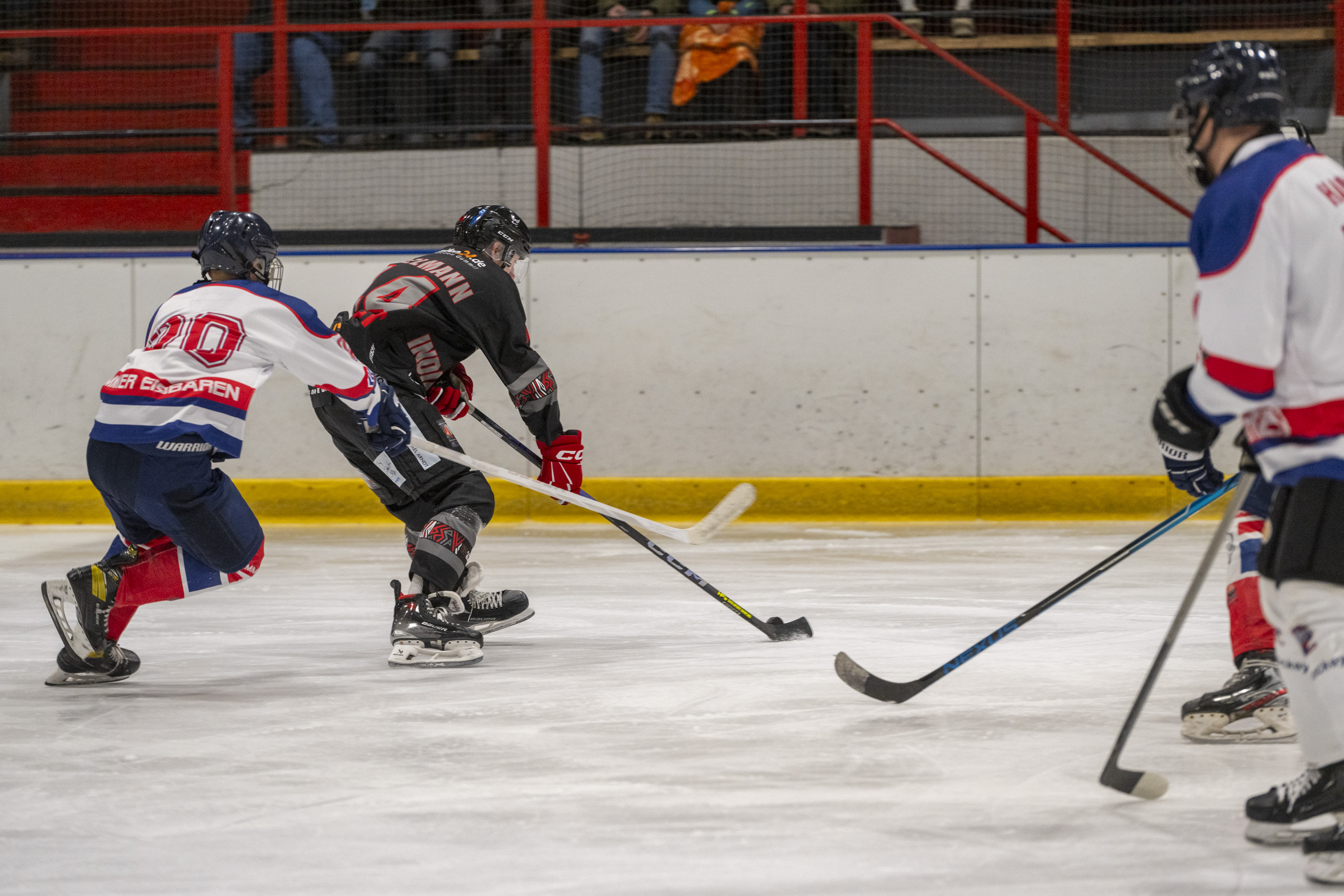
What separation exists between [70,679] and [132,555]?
32cm

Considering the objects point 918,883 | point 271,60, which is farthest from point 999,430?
point 918,883

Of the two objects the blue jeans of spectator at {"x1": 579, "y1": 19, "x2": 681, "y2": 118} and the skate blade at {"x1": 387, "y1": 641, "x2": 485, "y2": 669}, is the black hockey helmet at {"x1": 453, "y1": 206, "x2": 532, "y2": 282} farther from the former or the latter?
the blue jeans of spectator at {"x1": 579, "y1": 19, "x2": 681, "y2": 118}

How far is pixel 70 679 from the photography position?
10.6ft

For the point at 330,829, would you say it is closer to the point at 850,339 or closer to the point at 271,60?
the point at 850,339

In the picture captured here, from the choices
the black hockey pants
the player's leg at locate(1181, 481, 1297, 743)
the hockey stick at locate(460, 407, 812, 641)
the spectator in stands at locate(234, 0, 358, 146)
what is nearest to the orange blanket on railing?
the spectator in stands at locate(234, 0, 358, 146)

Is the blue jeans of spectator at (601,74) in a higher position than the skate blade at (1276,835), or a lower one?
higher

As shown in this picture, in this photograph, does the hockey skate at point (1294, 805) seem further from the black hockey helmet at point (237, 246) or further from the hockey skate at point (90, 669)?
the hockey skate at point (90, 669)

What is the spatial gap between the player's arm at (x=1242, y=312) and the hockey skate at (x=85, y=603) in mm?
2378

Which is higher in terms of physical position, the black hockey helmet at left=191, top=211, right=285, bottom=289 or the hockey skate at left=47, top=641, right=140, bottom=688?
the black hockey helmet at left=191, top=211, right=285, bottom=289

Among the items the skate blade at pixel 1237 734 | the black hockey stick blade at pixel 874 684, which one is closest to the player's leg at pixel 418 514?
the black hockey stick blade at pixel 874 684

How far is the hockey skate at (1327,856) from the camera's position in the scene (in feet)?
6.05

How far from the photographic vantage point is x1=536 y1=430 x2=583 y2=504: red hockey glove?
143 inches

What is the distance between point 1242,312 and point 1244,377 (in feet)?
0.28

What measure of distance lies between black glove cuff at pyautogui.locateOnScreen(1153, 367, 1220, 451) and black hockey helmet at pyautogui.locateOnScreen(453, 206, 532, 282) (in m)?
2.00
